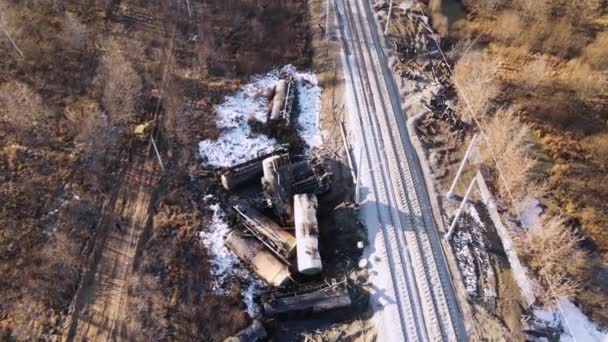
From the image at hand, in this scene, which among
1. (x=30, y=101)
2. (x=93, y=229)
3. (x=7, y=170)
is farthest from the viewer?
(x=30, y=101)

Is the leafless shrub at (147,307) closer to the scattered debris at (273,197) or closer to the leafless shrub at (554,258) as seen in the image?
the scattered debris at (273,197)

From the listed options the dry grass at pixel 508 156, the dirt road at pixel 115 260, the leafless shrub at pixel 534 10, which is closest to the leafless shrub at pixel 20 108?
the dirt road at pixel 115 260

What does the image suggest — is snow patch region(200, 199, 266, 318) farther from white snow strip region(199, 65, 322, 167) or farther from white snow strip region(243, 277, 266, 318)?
white snow strip region(199, 65, 322, 167)

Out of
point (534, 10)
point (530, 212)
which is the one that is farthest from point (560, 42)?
point (530, 212)

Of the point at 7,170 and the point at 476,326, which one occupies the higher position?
the point at 7,170

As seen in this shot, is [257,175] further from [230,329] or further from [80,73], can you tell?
[80,73]

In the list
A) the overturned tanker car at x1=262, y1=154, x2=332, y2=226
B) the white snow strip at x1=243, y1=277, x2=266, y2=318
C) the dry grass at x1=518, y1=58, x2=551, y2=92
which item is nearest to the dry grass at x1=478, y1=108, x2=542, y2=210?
the dry grass at x1=518, y1=58, x2=551, y2=92

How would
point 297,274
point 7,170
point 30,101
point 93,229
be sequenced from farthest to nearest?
point 30,101 < point 7,170 < point 93,229 < point 297,274

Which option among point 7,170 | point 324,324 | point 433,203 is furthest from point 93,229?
point 433,203
